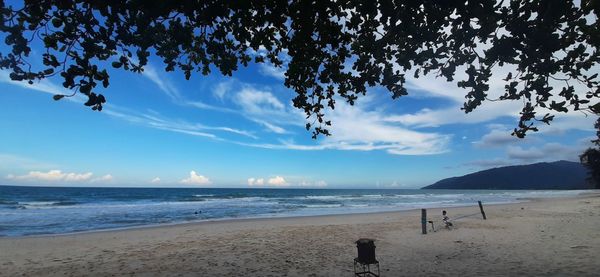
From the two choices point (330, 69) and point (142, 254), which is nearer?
point (330, 69)

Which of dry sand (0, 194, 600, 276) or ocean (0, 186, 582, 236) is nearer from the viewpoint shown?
dry sand (0, 194, 600, 276)

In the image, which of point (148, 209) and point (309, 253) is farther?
point (148, 209)

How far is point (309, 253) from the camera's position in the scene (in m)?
11.5

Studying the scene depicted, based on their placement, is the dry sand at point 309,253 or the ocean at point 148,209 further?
the ocean at point 148,209

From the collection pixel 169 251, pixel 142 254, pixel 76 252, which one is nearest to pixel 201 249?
pixel 169 251

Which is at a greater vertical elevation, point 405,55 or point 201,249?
point 405,55

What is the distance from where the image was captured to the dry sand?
9227mm

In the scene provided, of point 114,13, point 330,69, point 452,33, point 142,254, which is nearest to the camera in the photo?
point 114,13

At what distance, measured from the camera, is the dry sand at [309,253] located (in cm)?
923

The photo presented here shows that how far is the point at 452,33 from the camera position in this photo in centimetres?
581

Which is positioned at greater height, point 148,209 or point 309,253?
point 148,209

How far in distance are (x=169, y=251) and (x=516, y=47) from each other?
1135 cm

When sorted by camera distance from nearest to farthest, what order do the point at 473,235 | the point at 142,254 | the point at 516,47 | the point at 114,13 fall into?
the point at 114,13, the point at 516,47, the point at 142,254, the point at 473,235

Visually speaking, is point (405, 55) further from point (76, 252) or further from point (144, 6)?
point (76, 252)
